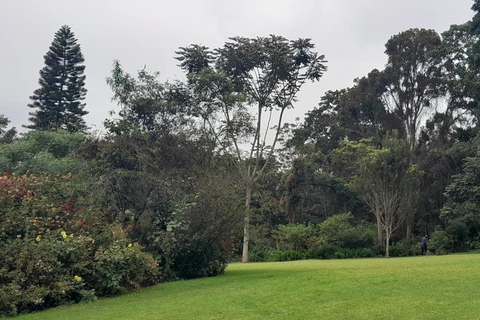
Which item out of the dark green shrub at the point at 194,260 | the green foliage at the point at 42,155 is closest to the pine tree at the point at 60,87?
→ the green foliage at the point at 42,155

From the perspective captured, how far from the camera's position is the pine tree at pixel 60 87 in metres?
37.5

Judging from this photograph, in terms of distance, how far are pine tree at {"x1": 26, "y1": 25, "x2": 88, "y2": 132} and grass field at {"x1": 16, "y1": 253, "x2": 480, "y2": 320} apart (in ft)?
95.4

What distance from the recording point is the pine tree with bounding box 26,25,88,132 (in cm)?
3750

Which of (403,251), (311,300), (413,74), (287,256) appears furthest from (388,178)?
(311,300)

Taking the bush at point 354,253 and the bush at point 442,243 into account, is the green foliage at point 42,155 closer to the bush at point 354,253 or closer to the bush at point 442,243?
the bush at point 354,253

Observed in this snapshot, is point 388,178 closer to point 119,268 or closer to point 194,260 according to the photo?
point 194,260

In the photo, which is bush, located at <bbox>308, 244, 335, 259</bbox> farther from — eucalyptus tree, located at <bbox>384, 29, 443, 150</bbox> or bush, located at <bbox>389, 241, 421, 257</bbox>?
eucalyptus tree, located at <bbox>384, 29, 443, 150</bbox>

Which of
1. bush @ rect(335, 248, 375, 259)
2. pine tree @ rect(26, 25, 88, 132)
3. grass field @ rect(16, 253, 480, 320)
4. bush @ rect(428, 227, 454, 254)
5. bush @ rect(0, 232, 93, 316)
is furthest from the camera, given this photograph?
pine tree @ rect(26, 25, 88, 132)

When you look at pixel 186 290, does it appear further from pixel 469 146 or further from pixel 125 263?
pixel 469 146

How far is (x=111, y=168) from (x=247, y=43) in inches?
529

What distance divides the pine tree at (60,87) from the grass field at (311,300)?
29081 mm

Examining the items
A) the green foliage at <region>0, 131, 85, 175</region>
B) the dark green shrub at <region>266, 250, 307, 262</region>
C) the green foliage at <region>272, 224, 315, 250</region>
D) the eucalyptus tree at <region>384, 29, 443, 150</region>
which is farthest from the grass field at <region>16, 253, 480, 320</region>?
the eucalyptus tree at <region>384, 29, 443, 150</region>

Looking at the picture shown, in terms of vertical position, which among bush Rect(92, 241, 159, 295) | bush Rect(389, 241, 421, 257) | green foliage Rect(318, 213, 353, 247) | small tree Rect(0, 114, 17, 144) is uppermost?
small tree Rect(0, 114, 17, 144)

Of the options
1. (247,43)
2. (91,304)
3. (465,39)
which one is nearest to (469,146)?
(465,39)
